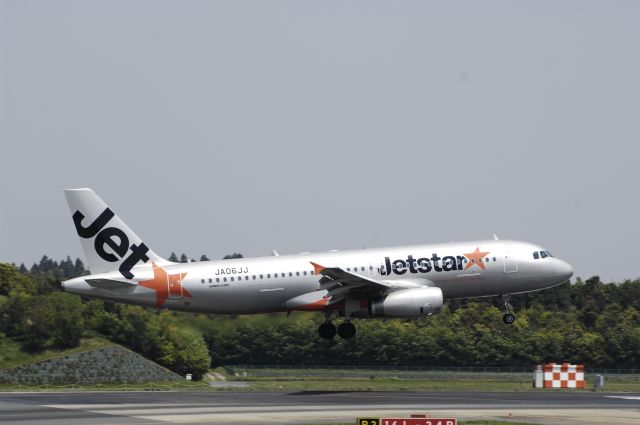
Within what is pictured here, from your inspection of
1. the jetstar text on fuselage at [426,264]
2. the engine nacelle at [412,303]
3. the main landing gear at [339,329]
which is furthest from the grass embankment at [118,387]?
the jetstar text on fuselage at [426,264]

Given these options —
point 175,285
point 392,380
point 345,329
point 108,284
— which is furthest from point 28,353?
point 392,380

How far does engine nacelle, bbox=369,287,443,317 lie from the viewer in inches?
2687

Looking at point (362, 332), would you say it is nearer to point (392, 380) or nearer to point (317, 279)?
point (392, 380)

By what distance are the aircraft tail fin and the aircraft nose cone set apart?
24978 millimetres

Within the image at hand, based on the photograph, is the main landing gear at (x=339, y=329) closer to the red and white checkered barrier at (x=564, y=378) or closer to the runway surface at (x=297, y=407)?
the runway surface at (x=297, y=407)

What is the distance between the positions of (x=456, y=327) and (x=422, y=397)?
4818 centimetres

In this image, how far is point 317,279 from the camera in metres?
70.2

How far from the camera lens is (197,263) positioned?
233 ft

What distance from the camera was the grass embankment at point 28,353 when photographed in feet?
266

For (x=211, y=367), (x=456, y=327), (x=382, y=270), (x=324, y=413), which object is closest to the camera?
(x=324, y=413)

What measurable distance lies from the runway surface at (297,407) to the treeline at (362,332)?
10.6 m

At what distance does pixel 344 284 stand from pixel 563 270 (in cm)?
1502

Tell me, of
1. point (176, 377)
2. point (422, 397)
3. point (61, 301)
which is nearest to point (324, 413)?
point (422, 397)

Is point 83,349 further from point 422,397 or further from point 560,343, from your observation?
point 560,343
